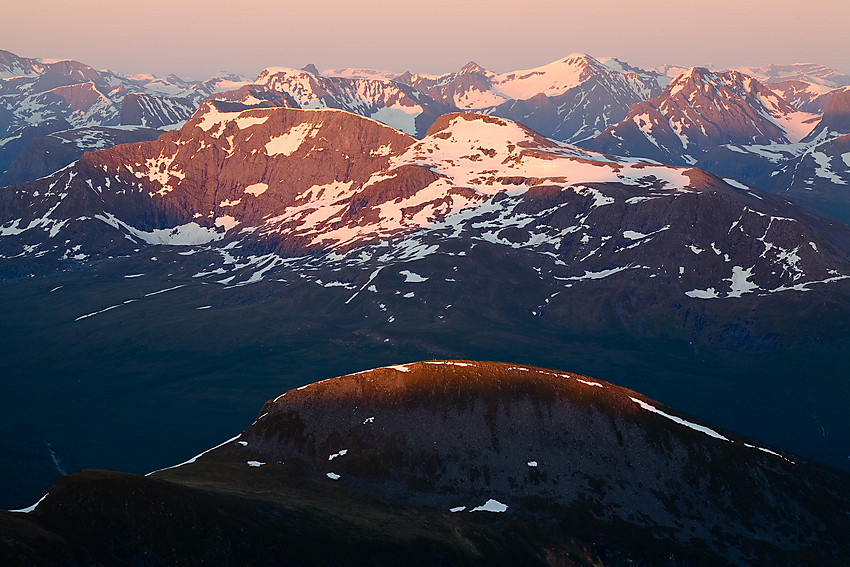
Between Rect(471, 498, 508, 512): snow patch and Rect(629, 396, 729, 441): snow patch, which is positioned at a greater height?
Rect(629, 396, 729, 441): snow patch

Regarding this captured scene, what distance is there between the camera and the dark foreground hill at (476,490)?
126m

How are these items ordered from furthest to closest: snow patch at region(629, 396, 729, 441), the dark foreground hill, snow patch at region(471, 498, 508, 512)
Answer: snow patch at region(629, 396, 729, 441) → snow patch at region(471, 498, 508, 512) → the dark foreground hill

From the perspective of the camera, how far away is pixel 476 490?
174 meters

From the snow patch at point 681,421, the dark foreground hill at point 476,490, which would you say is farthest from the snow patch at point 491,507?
the snow patch at point 681,421

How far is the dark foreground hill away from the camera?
12638cm

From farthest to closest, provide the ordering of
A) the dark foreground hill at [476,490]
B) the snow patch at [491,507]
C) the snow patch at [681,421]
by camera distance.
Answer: the snow patch at [681,421], the snow patch at [491,507], the dark foreground hill at [476,490]

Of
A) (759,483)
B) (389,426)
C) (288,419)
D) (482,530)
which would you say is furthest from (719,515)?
(288,419)

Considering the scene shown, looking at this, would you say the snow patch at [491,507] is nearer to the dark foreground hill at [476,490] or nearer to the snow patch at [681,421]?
the dark foreground hill at [476,490]

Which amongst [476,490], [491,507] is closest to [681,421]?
[476,490]

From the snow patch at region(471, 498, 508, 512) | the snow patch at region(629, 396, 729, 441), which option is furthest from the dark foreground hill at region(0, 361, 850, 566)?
the snow patch at region(629, 396, 729, 441)

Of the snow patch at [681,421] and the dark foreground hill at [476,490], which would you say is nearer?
the dark foreground hill at [476,490]

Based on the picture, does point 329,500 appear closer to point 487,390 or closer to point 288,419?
point 288,419

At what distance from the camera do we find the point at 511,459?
181 m

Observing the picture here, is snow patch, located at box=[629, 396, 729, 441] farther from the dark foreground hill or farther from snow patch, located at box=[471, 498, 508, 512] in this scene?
snow patch, located at box=[471, 498, 508, 512]
